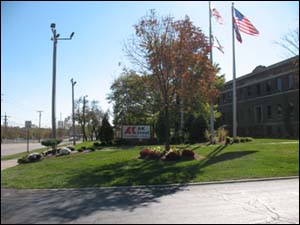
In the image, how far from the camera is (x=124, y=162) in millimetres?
17734

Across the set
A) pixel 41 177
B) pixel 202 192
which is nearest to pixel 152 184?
pixel 202 192

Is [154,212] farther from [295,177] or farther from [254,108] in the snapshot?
[254,108]

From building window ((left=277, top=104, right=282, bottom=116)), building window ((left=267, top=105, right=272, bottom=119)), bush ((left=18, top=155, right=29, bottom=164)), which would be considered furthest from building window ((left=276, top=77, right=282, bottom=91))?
bush ((left=18, top=155, right=29, bottom=164))

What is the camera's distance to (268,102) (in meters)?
52.5

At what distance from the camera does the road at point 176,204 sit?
6.89 m

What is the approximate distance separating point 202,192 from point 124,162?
7.32 meters

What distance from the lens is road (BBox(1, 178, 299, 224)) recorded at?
22.6 ft

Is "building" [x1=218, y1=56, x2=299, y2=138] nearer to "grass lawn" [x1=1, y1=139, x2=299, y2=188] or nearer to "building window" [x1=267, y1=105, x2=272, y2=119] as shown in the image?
"building window" [x1=267, y1=105, x2=272, y2=119]

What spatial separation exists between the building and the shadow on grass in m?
28.6

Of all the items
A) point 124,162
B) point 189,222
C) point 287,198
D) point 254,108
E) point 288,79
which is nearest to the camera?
point 189,222

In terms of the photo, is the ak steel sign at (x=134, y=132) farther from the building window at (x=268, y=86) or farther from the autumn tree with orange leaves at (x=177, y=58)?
the building window at (x=268, y=86)

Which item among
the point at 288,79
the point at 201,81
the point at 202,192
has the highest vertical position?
the point at 288,79

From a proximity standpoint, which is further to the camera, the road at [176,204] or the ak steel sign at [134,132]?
the ak steel sign at [134,132]

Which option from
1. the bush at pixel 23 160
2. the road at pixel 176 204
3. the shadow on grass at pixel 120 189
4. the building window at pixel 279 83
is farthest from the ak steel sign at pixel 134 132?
the building window at pixel 279 83
